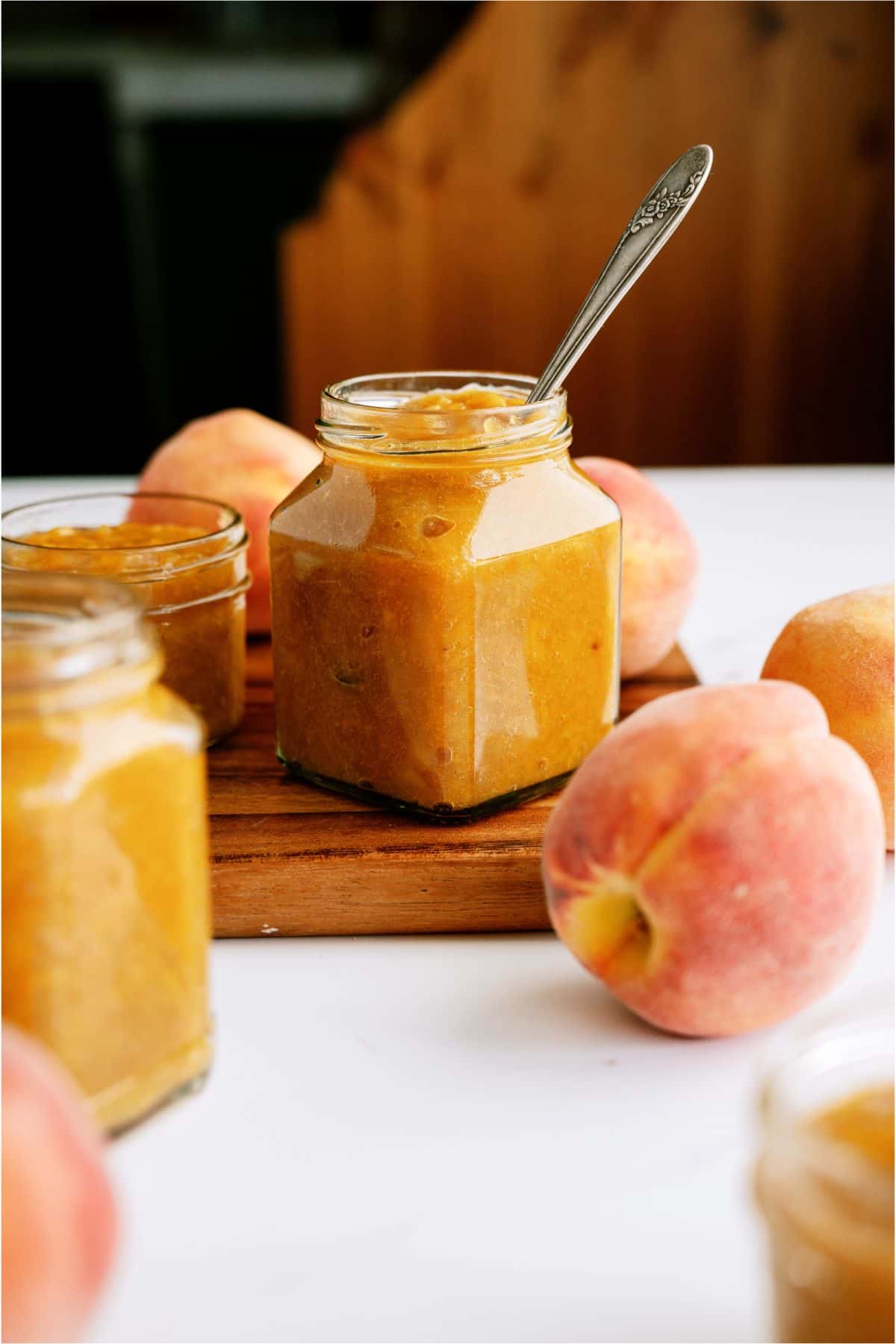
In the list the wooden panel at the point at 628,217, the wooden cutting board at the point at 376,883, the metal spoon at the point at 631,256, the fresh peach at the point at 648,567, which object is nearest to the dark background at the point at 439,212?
the wooden panel at the point at 628,217

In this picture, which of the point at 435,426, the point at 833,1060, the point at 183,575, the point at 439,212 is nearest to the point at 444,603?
the point at 435,426

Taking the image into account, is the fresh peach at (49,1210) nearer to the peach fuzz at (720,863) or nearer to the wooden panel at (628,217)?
the peach fuzz at (720,863)

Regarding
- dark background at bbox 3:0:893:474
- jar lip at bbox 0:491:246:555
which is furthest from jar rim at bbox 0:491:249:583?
dark background at bbox 3:0:893:474

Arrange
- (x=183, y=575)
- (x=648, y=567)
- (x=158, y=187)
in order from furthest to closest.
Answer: (x=158, y=187)
(x=648, y=567)
(x=183, y=575)

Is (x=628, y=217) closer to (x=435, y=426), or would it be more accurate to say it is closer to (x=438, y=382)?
(x=438, y=382)

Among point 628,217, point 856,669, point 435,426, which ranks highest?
point 628,217

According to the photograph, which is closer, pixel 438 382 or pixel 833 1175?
pixel 833 1175

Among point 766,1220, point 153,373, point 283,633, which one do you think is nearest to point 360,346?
point 153,373
